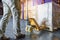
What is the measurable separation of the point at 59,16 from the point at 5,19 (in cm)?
131

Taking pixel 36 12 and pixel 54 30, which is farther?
pixel 36 12

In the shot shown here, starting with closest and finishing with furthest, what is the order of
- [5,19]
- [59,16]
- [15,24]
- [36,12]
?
[5,19] < [15,24] < [59,16] < [36,12]

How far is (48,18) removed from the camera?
2.28 metres

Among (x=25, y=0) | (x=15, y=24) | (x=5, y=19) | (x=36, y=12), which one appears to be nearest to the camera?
(x=5, y=19)

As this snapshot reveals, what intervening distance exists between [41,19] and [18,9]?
3.23 feet

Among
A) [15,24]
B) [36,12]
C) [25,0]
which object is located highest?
[25,0]

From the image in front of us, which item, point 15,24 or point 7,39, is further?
point 15,24

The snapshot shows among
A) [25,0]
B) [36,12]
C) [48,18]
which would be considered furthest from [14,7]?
[25,0]

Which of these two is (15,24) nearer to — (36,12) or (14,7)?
(14,7)

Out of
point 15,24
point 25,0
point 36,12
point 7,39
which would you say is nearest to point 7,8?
point 15,24

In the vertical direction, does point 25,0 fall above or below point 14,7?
above

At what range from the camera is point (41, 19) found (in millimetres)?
2457

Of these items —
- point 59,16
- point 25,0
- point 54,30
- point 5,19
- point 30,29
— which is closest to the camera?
point 5,19

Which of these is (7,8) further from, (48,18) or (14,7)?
(48,18)
